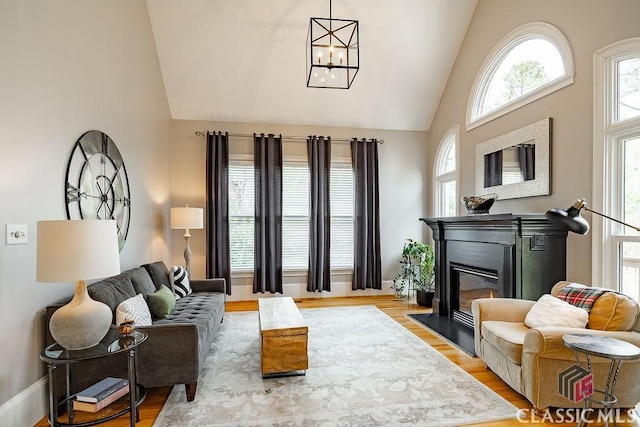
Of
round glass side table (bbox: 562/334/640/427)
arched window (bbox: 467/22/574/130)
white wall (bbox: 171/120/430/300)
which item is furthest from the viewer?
white wall (bbox: 171/120/430/300)

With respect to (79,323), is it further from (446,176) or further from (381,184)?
(446,176)

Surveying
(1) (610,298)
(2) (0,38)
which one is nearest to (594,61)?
(1) (610,298)

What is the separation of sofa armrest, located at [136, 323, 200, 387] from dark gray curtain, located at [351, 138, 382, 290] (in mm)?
3766

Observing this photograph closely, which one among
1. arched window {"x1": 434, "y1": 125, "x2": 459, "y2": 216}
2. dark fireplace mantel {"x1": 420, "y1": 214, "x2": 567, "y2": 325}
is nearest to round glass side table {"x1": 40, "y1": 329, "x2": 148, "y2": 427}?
dark fireplace mantel {"x1": 420, "y1": 214, "x2": 567, "y2": 325}

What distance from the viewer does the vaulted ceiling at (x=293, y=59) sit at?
186 inches

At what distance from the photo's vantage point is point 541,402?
239cm

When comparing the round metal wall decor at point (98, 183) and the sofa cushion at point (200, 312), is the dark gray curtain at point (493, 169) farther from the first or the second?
the round metal wall decor at point (98, 183)

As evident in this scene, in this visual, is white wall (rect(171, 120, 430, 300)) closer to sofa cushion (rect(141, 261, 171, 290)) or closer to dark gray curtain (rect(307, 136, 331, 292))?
dark gray curtain (rect(307, 136, 331, 292))

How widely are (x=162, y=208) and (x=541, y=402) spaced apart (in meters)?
4.94

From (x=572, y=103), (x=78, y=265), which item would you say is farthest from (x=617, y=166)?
(x=78, y=265)

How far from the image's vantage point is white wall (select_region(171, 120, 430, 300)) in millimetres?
5680

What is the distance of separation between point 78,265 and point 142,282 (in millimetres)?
1704

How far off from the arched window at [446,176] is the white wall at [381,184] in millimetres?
304

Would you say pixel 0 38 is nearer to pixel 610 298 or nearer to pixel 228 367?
pixel 228 367
